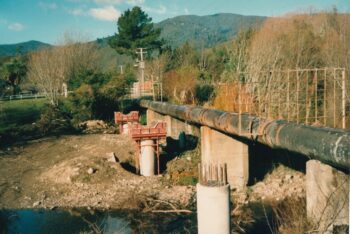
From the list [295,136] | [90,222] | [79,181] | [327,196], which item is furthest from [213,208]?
[79,181]

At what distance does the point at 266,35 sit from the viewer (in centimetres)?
3141

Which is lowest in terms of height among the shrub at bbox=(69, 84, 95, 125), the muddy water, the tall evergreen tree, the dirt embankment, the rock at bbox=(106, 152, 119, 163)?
the muddy water

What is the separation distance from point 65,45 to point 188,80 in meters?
25.5

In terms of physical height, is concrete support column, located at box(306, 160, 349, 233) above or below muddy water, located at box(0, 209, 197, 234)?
above

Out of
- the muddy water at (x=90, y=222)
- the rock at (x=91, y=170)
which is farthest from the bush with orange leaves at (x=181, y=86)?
the muddy water at (x=90, y=222)

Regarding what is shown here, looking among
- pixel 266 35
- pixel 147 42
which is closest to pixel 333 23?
pixel 266 35

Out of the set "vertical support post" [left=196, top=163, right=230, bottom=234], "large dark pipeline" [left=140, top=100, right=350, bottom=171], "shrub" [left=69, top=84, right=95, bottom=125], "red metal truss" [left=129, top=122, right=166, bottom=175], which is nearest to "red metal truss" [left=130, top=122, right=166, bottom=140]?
"red metal truss" [left=129, top=122, right=166, bottom=175]

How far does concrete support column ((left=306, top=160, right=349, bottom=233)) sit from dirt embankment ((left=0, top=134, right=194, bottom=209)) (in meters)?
6.65

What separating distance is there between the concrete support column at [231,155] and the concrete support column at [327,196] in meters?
6.67

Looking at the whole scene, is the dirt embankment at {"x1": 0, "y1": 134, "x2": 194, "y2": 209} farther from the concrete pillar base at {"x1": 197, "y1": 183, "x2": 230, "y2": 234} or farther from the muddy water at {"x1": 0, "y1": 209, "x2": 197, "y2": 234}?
the concrete pillar base at {"x1": 197, "y1": 183, "x2": 230, "y2": 234}

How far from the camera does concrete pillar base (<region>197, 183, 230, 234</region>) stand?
9078mm

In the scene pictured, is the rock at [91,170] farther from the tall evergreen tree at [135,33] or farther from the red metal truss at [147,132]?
the tall evergreen tree at [135,33]

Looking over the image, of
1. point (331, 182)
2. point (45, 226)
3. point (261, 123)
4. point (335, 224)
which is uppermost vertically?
point (261, 123)

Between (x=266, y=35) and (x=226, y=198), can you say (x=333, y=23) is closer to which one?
(x=266, y=35)
